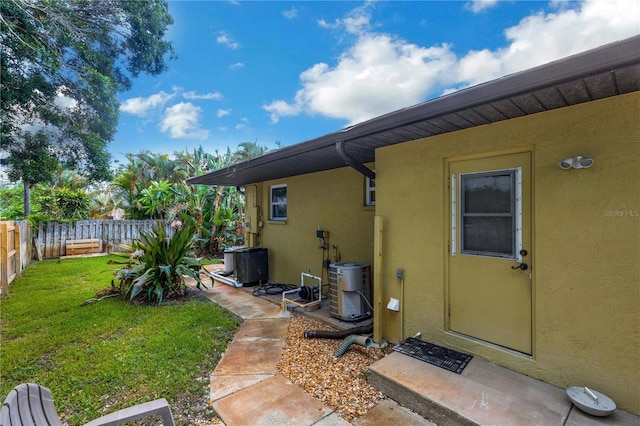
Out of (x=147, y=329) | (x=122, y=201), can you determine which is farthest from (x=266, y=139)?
(x=147, y=329)

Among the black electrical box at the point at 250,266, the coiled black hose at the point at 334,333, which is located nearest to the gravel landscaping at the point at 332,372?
the coiled black hose at the point at 334,333

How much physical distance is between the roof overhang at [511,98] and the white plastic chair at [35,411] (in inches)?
122

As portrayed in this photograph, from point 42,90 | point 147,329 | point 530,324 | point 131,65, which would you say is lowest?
point 147,329

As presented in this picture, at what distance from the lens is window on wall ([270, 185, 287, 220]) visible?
305 inches

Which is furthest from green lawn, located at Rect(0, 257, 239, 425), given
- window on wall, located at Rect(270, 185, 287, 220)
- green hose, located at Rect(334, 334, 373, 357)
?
window on wall, located at Rect(270, 185, 287, 220)

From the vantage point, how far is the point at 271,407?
2.63m

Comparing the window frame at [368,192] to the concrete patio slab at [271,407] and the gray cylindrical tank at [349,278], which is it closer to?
the gray cylindrical tank at [349,278]

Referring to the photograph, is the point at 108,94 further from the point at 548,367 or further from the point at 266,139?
the point at 266,139

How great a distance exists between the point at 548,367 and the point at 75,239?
15133mm

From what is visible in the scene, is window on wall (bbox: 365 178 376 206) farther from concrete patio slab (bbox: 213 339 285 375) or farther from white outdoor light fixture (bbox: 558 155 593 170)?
white outdoor light fixture (bbox: 558 155 593 170)

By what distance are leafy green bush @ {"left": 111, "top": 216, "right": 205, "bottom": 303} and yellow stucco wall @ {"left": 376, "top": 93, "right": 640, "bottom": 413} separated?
5.41 m

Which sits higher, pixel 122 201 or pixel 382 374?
pixel 122 201

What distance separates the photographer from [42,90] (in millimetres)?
6168

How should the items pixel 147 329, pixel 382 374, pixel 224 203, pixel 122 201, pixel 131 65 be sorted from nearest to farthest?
pixel 382 374 < pixel 147 329 < pixel 131 65 < pixel 224 203 < pixel 122 201
